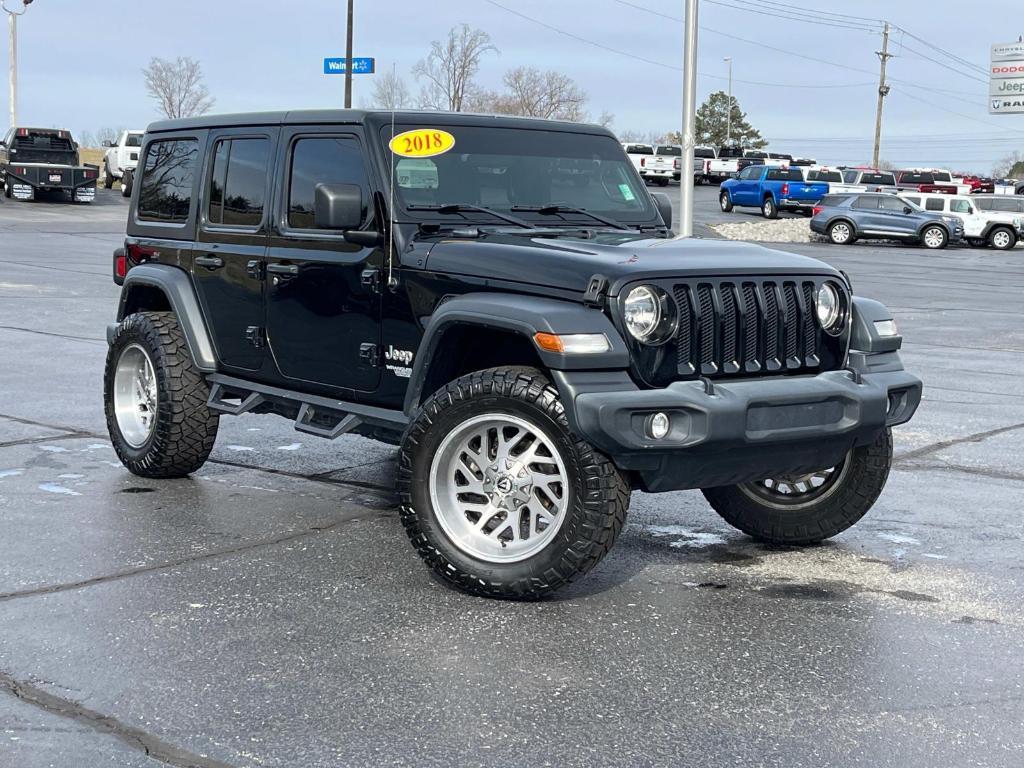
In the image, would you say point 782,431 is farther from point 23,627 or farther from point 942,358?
point 942,358

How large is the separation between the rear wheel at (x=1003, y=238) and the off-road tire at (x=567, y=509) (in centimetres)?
3936

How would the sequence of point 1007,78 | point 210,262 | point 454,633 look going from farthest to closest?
1. point 1007,78
2. point 210,262
3. point 454,633

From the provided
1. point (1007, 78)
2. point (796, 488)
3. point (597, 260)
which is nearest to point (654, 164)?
point (1007, 78)

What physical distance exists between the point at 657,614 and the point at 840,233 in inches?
1469

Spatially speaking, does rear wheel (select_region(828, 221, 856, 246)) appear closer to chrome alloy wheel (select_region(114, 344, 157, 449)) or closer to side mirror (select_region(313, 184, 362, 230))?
chrome alloy wheel (select_region(114, 344, 157, 449))

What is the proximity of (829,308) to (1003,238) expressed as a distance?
126ft

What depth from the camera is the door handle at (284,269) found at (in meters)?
6.64

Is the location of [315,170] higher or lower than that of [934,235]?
lower

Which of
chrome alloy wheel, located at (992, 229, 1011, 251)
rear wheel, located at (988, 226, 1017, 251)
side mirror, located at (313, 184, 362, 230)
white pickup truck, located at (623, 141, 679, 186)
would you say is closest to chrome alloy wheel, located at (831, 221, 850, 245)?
rear wheel, located at (988, 226, 1017, 251)

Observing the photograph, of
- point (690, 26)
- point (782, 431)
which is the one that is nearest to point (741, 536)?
point (782, 431)

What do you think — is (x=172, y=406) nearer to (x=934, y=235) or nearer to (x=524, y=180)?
(x=524, y=180)

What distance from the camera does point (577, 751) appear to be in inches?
158

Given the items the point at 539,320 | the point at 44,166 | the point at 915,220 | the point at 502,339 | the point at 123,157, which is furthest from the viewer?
the point at 123,157

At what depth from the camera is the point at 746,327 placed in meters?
5.58
